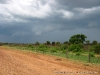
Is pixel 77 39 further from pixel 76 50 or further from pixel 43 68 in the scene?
pixel 43 68

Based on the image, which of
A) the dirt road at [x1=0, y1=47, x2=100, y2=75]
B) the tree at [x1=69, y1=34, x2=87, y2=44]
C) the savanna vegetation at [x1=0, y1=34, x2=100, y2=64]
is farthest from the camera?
the tree at [x1=69, y1=34, x2=87, y2=44]

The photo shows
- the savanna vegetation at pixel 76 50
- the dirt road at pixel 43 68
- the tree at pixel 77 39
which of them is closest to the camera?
the dirt road at pixel 43 68

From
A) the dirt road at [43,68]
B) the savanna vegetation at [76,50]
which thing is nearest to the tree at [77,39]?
the savanna vegetation at [76,50]

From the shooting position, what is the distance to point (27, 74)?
13.7 meters

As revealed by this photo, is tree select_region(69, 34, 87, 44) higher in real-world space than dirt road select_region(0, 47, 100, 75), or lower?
higher

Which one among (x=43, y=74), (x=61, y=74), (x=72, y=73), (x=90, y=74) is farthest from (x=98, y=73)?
(x=43, y=74)

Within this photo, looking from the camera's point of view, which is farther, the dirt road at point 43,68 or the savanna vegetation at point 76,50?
the savanna vegetation at point 76,50

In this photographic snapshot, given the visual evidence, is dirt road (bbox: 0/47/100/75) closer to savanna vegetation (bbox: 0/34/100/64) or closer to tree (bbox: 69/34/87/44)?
savanna vegetation (bbox: 0/34/100/64)

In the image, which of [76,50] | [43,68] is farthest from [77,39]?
[43,68]

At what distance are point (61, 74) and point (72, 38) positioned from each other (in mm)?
63382

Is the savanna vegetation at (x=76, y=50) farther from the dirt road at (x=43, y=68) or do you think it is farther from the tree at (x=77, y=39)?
the dirt road at (x=43, y=68)

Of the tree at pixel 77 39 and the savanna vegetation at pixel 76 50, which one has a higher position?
the tree at pixel 77 39

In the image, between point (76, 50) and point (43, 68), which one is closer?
point (43, 68)

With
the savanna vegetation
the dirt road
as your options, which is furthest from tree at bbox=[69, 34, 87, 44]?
the dirt road
